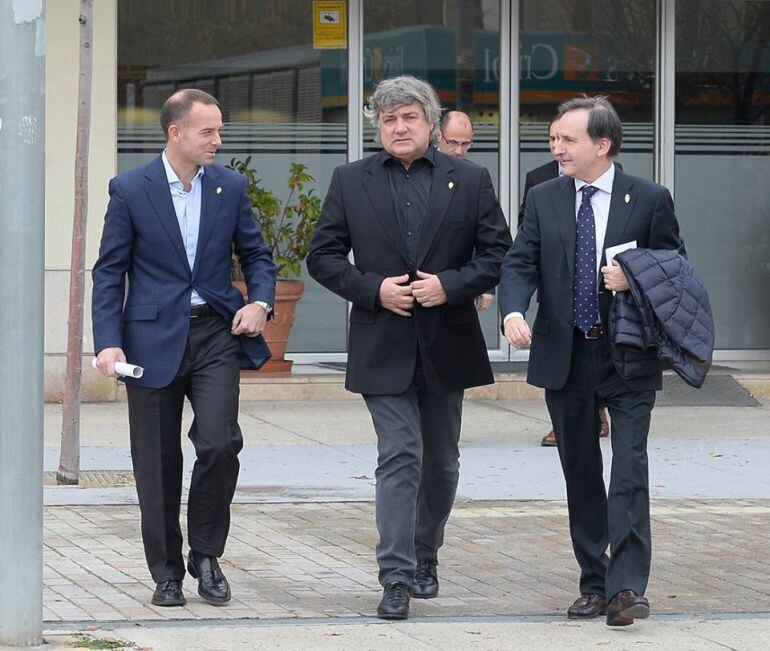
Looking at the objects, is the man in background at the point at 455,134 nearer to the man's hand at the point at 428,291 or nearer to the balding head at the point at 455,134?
the balding head at the point at 455,134

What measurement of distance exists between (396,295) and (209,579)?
1.25 m

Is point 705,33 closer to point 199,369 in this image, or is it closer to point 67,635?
point 199,369

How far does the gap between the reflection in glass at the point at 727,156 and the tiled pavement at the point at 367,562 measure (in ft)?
18.0

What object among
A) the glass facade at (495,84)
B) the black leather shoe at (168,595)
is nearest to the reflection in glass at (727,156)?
the glass facade at (495,84)

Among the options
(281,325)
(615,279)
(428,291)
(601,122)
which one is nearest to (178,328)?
(428,291)

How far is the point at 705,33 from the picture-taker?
13.8m

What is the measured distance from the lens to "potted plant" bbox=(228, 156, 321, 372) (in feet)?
41.8

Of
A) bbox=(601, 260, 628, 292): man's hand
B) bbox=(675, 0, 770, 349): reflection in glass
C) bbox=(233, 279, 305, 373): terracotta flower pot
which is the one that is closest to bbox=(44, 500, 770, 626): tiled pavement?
bbox=(601, 260, 628, 292): man's hand

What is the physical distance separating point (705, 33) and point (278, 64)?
11.3 ft

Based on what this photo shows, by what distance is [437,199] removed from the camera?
6.38m

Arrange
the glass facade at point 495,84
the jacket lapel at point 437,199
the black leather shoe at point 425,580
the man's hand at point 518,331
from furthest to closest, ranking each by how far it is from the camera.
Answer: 1. the glass facade at point 495,84
2. the black leather shoe at point 425,580
3. the jacket lapel at point 437,199
4. the man's hand at point 518,331

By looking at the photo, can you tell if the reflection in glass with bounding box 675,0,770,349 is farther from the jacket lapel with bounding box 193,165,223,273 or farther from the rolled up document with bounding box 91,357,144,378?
the rolled up document with bounding box 91,357,144,378

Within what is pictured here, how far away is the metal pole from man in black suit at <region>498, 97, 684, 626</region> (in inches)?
66.8

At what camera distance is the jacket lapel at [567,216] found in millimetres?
6180
